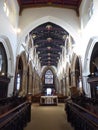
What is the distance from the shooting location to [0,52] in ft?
33.4

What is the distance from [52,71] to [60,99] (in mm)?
21920

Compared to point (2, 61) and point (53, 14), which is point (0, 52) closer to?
point (2, 61)

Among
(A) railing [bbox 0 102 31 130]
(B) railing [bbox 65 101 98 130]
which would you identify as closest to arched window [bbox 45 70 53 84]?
(B) railing [bbox 65 101 98 130]

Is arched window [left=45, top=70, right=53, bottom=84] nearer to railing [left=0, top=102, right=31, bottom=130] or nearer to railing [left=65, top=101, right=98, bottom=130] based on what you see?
railing [left=65, top=101, right=98, bottom=130]

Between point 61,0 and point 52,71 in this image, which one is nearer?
point 61,0

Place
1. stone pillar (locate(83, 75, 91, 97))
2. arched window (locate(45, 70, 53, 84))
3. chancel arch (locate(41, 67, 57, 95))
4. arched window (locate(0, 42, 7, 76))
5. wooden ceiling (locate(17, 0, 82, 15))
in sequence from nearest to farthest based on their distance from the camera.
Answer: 1. stone pillar (locate(83, 75, 91, 97))
2. arched window (locate(0, 42, 7, 76))
3. wooden ceiling (locate(17, 0, 82, 15))
4. chancel arch (locate(41, 67, 57, 95))
5. arched window (locate(45, 70, 53, 84))

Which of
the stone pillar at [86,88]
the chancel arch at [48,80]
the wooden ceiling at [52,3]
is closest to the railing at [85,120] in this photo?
the stone pillar at [86,88]

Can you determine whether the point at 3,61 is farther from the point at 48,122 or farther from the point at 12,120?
the point at 12,120

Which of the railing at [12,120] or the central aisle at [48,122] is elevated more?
the railing at [12,120]

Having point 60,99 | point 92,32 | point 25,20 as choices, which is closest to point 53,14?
point 25,20

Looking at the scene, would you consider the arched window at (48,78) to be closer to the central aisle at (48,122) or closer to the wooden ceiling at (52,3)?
the wooden ceiling at (52,3)

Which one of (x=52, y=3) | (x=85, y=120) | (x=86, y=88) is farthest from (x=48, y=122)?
(x=52, y=3)

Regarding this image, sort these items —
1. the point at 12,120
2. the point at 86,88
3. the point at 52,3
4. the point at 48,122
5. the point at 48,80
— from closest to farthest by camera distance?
the point at 12,120, the point at 48,122, the point at 86,88, the point at 52,3, the point at 48,80

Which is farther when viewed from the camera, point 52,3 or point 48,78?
point 48,78
